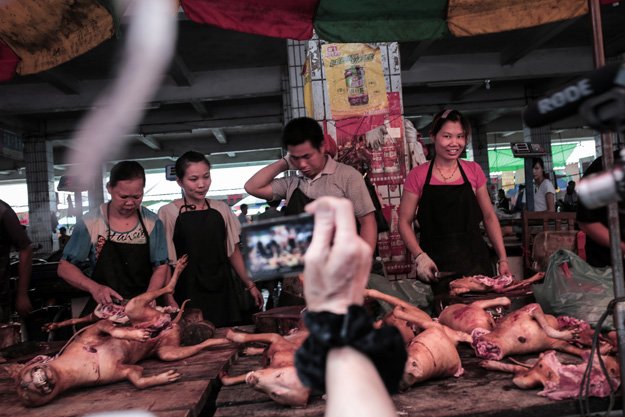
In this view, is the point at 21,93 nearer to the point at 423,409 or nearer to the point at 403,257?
the point at 403,257

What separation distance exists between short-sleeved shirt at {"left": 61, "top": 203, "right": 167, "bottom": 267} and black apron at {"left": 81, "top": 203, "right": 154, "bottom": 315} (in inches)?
0.9

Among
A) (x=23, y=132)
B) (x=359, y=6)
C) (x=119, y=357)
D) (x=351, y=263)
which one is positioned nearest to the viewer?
(x=351, y=263)

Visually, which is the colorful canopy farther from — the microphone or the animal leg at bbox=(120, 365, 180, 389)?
the microphone

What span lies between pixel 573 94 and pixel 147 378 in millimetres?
1835

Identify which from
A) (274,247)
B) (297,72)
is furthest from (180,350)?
(297,72)

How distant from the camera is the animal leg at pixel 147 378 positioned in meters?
2.09

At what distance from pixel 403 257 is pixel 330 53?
7.70 feet

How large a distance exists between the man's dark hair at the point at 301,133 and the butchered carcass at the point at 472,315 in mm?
1294

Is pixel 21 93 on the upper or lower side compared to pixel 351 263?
upper

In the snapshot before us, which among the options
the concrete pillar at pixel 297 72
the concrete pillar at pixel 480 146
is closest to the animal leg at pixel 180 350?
the concrete pillar at pixel 297 72

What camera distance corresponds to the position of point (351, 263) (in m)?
0.80

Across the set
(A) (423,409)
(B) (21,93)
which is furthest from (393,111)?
(B) (21,93)

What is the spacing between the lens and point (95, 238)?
3.35 m

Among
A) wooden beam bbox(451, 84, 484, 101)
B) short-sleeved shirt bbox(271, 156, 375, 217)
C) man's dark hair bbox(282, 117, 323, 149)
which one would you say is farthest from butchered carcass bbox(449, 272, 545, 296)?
wooden beam bbox(451, 84, 484, 101)
